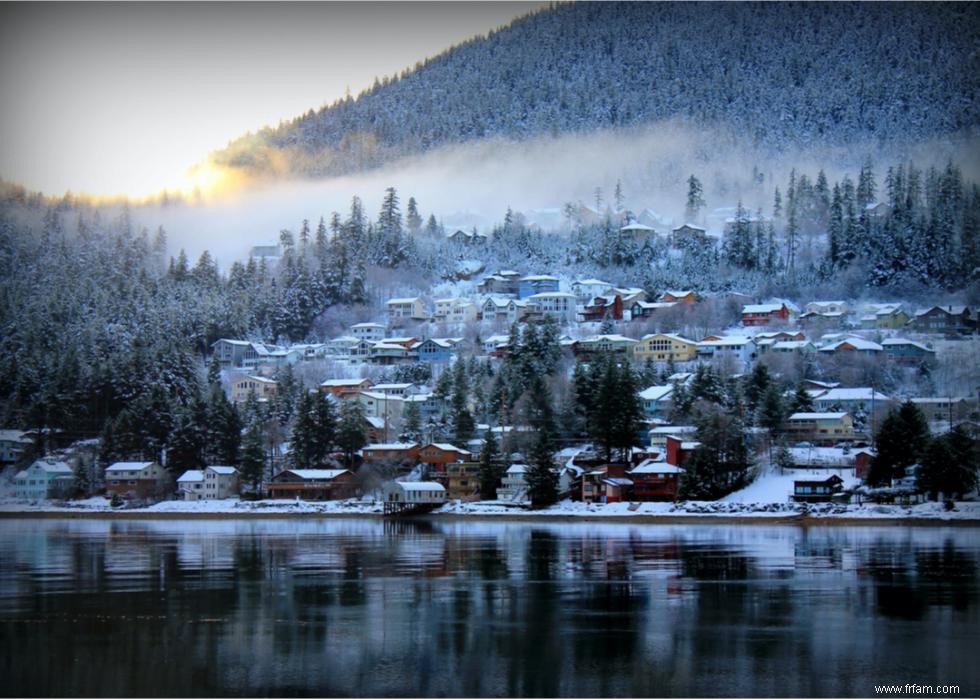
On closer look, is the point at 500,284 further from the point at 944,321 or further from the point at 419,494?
the point at 419,494

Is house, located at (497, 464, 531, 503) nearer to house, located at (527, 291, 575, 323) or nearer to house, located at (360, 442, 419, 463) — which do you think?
house, located at (360, 442, 419, 463)

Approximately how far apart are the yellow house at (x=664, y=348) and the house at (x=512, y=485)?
27.8 meters

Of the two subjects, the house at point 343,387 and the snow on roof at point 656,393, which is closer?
the snow on roof at point 656,393

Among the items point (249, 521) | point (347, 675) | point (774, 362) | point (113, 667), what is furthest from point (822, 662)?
point (774, 362)

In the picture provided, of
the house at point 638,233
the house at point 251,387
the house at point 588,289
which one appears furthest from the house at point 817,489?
the house at point 638,233

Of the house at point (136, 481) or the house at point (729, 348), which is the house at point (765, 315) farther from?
the house at point (136, 481)

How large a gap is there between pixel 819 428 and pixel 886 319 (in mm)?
34432

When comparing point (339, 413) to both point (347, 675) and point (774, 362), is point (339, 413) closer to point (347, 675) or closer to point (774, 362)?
point (774, 362)

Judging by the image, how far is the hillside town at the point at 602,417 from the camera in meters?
55.8

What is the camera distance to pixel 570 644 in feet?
70.7

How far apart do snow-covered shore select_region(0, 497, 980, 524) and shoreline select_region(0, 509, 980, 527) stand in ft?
0.15

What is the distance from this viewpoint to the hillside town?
55.8 metres

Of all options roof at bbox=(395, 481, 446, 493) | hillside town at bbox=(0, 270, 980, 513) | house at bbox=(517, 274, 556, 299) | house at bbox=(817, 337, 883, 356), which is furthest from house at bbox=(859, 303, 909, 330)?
roof at bbox=(395, 481, 446, 493)

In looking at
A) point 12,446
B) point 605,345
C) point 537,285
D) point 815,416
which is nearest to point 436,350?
point 605,345
